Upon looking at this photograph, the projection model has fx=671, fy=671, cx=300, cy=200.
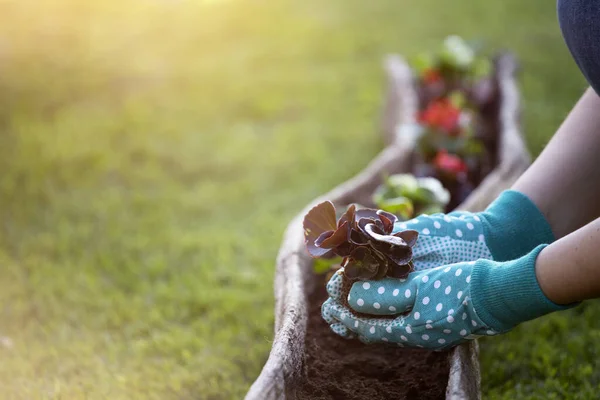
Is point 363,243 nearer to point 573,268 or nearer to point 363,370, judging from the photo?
point 363,370

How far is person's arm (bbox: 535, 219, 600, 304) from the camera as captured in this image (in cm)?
120

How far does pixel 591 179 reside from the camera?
1.61m

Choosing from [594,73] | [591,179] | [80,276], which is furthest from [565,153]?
[80,276]

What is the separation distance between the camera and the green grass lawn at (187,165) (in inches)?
78.5

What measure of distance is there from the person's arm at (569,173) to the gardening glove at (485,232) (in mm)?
35

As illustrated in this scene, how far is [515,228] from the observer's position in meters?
1.59

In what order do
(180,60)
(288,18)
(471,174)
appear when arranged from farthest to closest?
1. (288,18)
2. (180,60)
3. (471,174)

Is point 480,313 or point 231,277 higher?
point 480,313

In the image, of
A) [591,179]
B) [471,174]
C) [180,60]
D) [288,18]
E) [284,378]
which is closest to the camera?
[284,378]

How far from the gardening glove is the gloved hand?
134mm

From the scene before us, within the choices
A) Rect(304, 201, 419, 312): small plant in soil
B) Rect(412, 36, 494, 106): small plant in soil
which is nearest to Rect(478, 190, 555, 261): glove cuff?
Rect(304, 201, 419, 312): small plant in soil

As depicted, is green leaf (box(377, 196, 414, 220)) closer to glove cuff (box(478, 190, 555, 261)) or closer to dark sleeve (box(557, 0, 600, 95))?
glove cuff (box(478, 190, 555, 261))

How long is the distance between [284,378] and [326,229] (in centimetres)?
36

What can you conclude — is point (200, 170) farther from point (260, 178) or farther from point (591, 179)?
point (591, 179)
